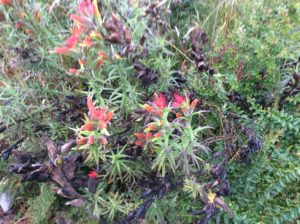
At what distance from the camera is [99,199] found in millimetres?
1722

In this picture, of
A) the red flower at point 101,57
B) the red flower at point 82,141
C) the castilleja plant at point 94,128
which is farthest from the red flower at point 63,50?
the red flower at point 82,141

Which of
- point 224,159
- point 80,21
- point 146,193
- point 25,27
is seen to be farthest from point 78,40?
point 224,159

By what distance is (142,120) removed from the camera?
1.77m

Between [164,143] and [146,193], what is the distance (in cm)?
28

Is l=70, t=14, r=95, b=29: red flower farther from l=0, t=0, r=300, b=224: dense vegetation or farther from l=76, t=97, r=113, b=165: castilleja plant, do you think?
l=76, t=97, r=113, b=165: castilleja plant

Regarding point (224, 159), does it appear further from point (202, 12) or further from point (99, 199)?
point (202, 12)

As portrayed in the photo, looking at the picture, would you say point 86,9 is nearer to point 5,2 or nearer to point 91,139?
point 5,2

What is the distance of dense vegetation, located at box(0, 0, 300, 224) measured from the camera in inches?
63.0

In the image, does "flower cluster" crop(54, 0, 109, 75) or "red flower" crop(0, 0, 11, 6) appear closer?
"flower cluster" crop(54, 0, 109, 75)

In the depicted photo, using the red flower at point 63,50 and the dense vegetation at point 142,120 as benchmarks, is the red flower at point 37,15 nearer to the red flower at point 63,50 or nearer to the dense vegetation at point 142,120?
the dense vegetation at point 142,120

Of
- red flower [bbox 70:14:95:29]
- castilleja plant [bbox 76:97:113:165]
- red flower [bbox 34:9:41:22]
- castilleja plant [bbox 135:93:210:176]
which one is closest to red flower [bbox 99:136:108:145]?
castilleja plant [bbox 76:97:113:165]

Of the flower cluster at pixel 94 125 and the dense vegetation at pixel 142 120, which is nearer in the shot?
the flower cluster at pixel 94 125

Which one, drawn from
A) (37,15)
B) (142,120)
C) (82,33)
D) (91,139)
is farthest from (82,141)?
(37,15)

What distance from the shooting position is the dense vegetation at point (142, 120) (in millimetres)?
1601
